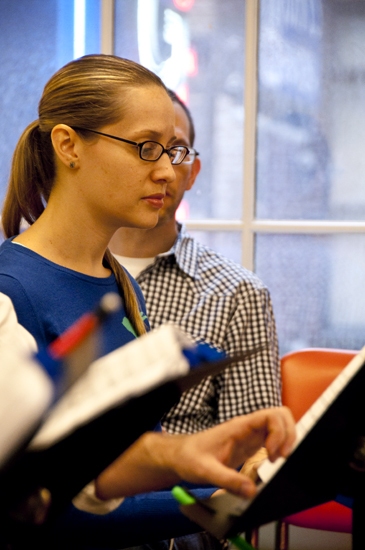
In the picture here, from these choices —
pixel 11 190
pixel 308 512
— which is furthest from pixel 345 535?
pixel 11 190

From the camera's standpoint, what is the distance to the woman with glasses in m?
1.03

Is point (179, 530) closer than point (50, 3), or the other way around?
point (179, 530)

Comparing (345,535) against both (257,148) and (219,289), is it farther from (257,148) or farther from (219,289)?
(257,148)

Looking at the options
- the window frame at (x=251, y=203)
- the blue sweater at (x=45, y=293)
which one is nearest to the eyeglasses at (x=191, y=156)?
the window frame at (x=251, y=203)

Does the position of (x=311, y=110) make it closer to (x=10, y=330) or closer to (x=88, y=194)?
(x=88, y=194)

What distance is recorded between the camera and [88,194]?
116 centimetres

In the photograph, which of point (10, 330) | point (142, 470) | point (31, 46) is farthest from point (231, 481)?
point (31, 46)

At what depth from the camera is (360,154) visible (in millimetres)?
2441

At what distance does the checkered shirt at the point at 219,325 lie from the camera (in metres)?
1.83

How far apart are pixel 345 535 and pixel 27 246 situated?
1953mm

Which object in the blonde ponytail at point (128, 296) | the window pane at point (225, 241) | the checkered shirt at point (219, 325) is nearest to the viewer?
the blonde ponytail at point (128, 296)

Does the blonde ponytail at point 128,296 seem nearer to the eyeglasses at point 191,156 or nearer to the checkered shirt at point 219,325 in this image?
the checkered shirt at point 219,325

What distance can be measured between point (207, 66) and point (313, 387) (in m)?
1.33

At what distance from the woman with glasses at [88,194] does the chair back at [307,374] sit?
2.48ft
